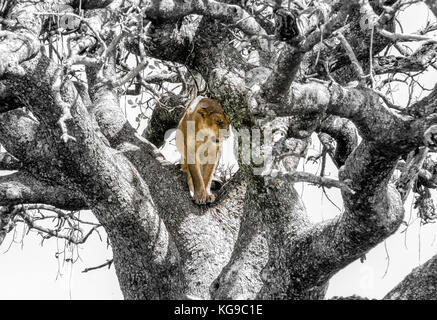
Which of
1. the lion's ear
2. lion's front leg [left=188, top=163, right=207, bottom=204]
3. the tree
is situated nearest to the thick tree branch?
the tree

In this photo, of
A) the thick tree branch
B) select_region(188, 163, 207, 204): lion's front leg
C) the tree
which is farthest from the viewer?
select_region(188, 163, 207, 204): lion's front leg

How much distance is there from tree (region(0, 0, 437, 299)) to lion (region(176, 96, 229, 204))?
11 centimetres

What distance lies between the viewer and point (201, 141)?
552 cm

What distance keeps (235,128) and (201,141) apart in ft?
3.12

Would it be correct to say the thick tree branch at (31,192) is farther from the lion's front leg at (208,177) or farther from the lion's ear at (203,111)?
the lion's ear at (203,111)

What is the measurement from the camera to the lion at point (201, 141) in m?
5.31

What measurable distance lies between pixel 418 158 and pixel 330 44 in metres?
1.35

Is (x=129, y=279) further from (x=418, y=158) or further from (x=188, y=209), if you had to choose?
(x=418, y=158)

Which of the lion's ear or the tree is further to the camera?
the lion's ear

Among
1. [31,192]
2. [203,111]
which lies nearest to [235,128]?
[203,111]

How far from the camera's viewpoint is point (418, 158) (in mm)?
4266

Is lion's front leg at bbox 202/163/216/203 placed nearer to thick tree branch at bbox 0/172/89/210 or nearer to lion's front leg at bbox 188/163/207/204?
lion's front leg at bbox 188/163/207/204

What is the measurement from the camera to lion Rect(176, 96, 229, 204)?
531 centimetres
